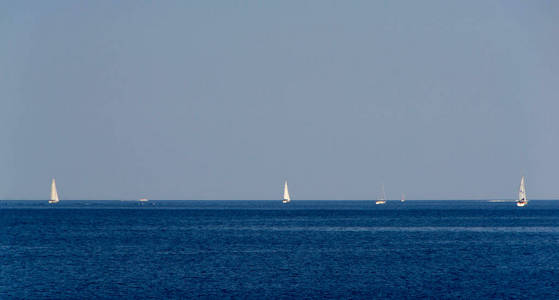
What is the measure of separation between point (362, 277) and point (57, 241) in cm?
5832

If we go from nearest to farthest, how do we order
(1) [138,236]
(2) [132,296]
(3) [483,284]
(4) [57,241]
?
(2) [132,296] < (3) [483,284] < (4) [57,241] < (1) [138,236]

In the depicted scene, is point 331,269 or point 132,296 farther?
point 331,269

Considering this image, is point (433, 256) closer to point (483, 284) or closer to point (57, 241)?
point (483, 284)

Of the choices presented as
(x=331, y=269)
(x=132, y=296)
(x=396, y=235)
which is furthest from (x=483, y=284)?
(x=396, y=235)

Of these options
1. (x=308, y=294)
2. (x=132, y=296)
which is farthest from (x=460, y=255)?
(x=132, y=296)

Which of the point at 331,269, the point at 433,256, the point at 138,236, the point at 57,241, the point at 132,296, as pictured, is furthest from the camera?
the point at 138,236

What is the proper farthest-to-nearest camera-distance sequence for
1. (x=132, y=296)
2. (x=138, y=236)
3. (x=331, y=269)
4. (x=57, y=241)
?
1. (x=138, y=236)
2. (x=57, y=241)
3. (x=331, y=269)
4. (x=132, y=296)

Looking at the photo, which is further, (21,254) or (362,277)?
(21,254)

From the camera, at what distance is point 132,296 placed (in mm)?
60094

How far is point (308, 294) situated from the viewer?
61.0m

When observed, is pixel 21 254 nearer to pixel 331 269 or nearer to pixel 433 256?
pixel 331 269

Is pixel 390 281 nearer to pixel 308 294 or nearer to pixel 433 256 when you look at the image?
pixel 308 294

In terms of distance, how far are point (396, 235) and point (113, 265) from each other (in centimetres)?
6173

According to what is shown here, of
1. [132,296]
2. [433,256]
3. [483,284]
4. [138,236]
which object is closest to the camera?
[132,296]
